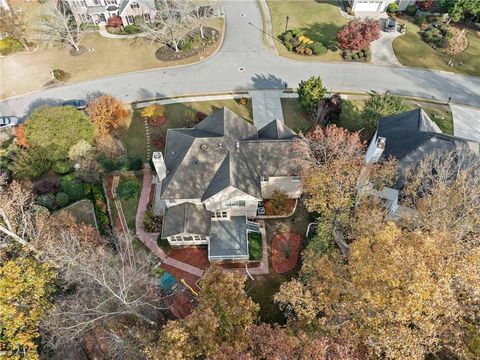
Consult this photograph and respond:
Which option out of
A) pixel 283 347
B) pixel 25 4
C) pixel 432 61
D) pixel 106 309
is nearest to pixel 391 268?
pixel 283 347

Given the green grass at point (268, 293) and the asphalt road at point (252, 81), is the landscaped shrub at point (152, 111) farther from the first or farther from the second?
the green grass at point (268, 293)

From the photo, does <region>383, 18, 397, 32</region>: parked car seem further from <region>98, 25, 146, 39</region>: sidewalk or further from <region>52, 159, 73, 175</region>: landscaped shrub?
<region>52, 159, 73, 175</region>: landscaped shrub

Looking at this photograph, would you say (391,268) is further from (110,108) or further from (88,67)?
(88,67)

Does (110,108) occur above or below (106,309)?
above

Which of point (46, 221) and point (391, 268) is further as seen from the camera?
point (46, 221)

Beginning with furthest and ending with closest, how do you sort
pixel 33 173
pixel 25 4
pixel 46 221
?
pixel 25 4
pixel 33 173
pixel 46 221

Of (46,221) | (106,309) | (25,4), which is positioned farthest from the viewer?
(25,4)

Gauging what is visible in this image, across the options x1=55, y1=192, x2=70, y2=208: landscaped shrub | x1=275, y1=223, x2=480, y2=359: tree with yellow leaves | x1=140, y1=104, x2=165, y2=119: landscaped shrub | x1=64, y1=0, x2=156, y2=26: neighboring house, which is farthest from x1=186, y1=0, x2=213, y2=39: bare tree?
x1=275, y1=223, x2=480, y2=359: tree with yellow leaves

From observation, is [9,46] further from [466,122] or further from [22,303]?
[466,122]
